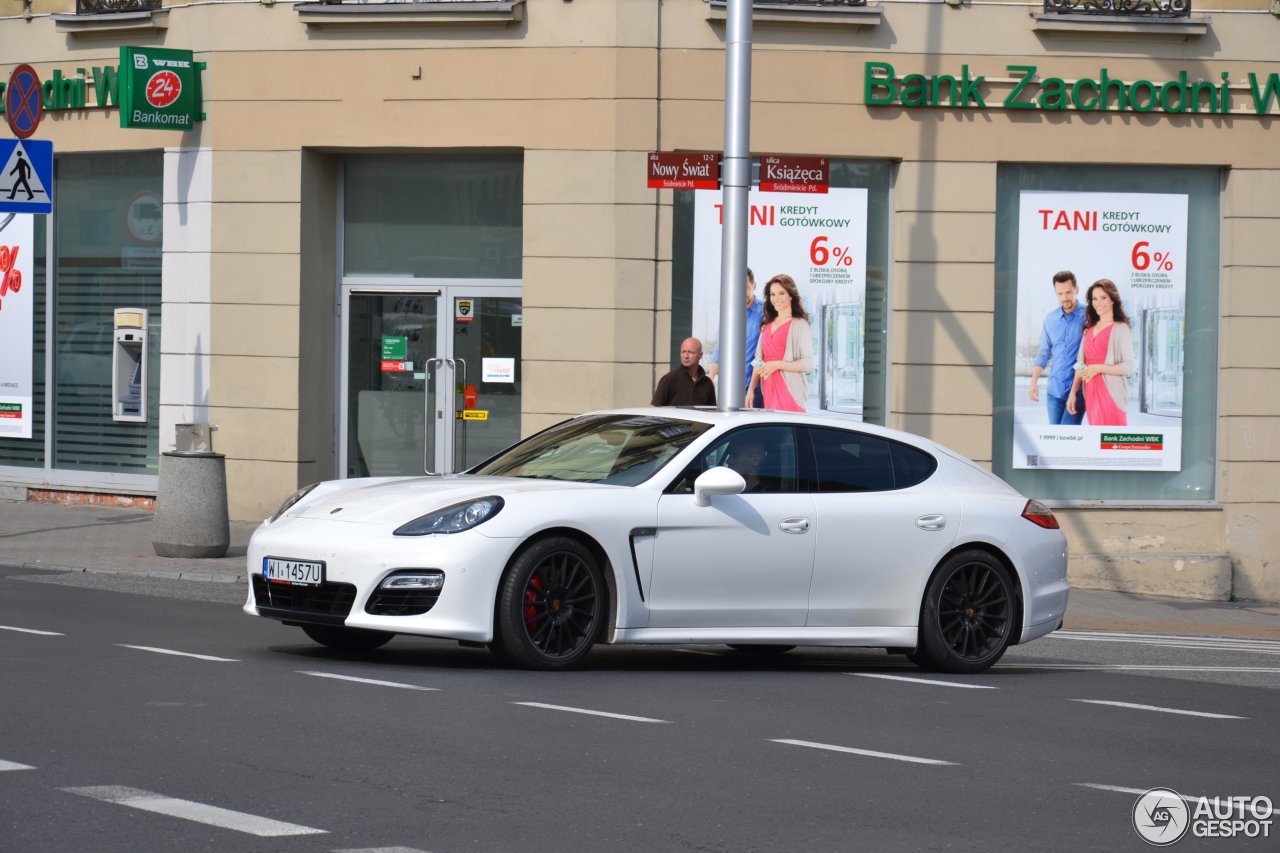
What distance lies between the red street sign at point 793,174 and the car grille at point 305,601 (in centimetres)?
726

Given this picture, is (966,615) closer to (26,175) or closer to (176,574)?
(176,574)

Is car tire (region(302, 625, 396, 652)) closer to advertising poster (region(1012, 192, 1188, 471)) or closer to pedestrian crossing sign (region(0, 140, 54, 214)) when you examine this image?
pedestrian crossing sign (region(0, 140, 54, 214))

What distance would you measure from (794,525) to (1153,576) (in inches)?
358

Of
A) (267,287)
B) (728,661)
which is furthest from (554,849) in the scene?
(267,287)

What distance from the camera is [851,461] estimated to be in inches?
400

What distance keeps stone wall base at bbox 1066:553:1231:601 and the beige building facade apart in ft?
0.10

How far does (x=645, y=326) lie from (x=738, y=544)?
825 cm

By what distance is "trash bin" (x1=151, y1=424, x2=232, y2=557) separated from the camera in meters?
14.8

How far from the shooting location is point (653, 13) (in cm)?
1756

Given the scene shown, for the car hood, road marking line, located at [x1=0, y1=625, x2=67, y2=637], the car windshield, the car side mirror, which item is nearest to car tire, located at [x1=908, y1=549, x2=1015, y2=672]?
the car side mirror

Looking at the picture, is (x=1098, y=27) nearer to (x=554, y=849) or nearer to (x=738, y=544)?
(x=738, y=544)

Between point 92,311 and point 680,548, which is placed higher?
point 92,311

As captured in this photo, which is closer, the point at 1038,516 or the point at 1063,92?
the point at 1038,516

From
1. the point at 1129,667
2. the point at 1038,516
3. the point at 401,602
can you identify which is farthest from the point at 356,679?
the point at 1129,667
